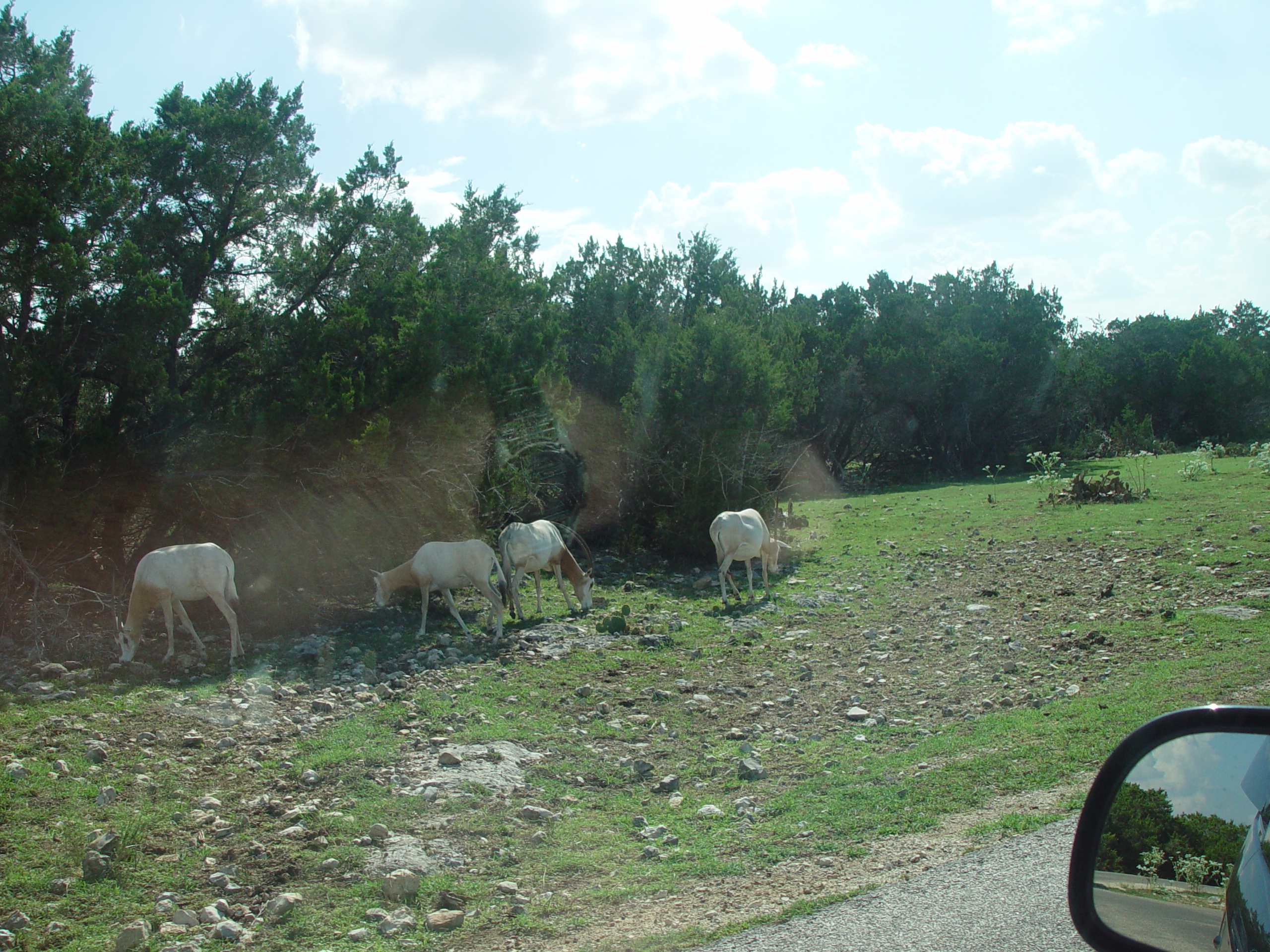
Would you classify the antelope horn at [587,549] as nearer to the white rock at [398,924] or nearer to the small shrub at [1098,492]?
the white rock at [398,924]

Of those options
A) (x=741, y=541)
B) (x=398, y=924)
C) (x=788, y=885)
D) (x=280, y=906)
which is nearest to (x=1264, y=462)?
(x=741, y=541)

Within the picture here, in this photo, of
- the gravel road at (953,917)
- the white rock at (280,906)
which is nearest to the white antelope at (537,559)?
the white rock at (280,906)

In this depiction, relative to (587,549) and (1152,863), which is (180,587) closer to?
(587,549)

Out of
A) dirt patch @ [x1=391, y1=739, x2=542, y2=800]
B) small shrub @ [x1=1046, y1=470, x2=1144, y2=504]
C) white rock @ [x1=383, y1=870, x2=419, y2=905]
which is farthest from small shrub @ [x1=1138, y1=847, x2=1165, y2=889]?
small shrub @ [x1=1046, y1=470, x2=1144, y2=504]

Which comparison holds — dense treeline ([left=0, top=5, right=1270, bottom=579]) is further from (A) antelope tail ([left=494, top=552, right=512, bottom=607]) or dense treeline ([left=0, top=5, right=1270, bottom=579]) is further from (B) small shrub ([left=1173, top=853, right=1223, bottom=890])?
(B) small shrub ([left=1173, top=853, right=1223, bottom=890])

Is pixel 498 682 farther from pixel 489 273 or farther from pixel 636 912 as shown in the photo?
pixel 489 273

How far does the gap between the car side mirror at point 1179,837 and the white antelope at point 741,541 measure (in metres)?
13.5

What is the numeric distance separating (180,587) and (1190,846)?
39.0 ft

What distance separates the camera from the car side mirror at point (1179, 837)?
2.05 meters

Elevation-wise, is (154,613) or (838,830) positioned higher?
(154,613)

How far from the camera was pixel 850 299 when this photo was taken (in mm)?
47312

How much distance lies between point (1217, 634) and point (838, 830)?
7214mm

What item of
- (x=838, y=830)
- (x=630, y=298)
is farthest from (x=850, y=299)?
(x=838, y=830)

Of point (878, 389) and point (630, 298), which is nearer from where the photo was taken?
point (630, 298)
